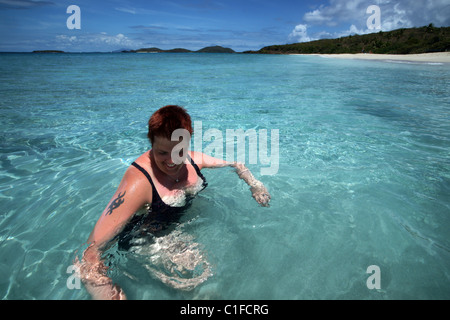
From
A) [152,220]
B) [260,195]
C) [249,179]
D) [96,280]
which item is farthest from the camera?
[249,179]

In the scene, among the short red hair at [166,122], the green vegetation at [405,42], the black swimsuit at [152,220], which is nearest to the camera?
the short red hair at [166,122]

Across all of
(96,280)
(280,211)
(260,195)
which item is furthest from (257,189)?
(96,280)

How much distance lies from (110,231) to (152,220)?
1.49 feet

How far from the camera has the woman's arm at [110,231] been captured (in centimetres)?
167

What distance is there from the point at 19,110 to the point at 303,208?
9.42 metres

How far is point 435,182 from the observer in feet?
11.2

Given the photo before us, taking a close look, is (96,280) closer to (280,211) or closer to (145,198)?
Result: (145,198)

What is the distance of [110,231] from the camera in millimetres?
1790

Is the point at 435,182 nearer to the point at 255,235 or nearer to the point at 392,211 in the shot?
the point at 392,211

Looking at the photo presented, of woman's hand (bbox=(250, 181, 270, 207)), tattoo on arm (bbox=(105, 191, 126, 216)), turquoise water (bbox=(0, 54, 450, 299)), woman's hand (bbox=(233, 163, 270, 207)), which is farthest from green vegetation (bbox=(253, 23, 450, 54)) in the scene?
tattoo on arm (bbox=(105, 191, 126, 216))

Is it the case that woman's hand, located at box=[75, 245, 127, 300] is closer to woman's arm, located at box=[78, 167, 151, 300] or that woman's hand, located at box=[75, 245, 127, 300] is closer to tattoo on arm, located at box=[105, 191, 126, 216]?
woman's arm, located at box=[78, 167, 151, 300]

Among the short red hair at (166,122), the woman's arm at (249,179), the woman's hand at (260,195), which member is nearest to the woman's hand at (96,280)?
the short red hair at (166,122)

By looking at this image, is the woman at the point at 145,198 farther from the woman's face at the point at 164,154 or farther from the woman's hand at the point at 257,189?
the woman's hand at the point at 257,189

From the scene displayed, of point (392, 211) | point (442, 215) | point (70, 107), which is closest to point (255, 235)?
point (392, 211)
